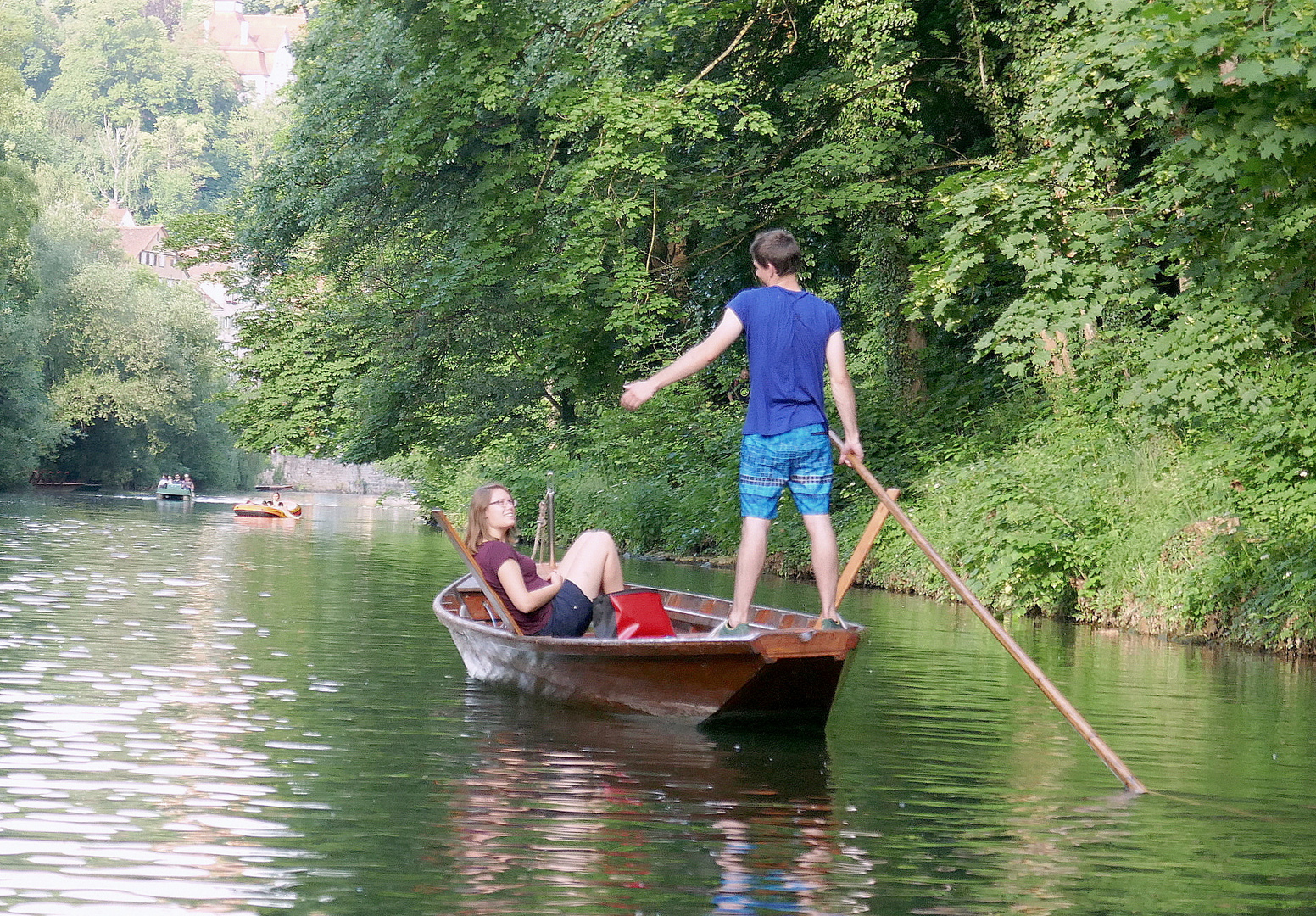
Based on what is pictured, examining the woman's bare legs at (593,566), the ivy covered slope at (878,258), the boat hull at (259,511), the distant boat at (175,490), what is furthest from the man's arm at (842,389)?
the distant boat at (175,490)

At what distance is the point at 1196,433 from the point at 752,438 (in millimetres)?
9106

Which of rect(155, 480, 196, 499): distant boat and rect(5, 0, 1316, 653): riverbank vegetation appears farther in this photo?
rect(155, 480, 196, 499): distant boat

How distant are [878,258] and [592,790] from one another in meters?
14.7

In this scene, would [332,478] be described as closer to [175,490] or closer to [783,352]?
[175,490]

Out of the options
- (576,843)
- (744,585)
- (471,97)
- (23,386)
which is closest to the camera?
(576,843)

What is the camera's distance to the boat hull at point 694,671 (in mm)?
6672

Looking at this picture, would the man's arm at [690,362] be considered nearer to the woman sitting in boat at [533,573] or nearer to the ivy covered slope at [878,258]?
the woman sitting in boat at [533,573]

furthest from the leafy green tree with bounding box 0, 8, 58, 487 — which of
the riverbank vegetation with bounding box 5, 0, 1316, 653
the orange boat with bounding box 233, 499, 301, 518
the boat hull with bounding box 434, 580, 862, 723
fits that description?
the boat hull with bounding box 434, 580, 862, 723

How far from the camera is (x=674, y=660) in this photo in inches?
274

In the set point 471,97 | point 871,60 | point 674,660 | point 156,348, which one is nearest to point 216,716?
point 674,660

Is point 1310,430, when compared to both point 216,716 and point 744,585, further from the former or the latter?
point 216,716

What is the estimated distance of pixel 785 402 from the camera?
684 cm

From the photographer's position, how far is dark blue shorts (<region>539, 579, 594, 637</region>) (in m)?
8.11

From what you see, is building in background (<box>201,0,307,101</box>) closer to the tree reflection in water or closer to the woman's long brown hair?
the woman's long brown hair
